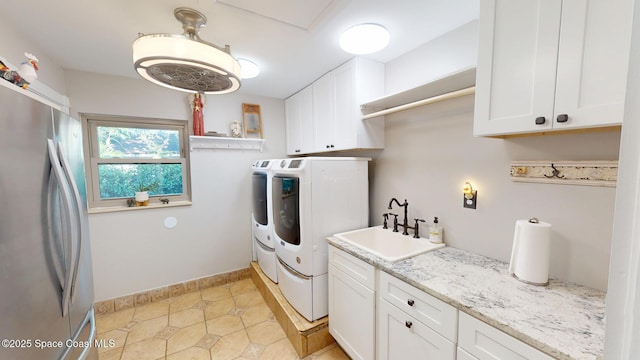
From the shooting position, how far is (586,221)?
3.71 ft

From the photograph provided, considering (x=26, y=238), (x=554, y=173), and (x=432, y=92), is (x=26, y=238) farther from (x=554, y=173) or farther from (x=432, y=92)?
(x=554, y=173)

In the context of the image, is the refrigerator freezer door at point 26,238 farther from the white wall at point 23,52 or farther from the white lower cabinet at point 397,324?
the white lower cabinet at point 397,324

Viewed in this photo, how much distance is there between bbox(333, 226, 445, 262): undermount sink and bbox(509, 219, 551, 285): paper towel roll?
55 centimetres

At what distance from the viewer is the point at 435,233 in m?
1.73

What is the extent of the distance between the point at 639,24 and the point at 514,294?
116 cm

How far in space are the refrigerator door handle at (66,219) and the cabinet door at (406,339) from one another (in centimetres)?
147

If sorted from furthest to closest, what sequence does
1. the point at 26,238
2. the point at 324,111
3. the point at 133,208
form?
the point at 133,208 → the point at 324,111 → the point at 26,238

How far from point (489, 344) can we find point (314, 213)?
125 cm

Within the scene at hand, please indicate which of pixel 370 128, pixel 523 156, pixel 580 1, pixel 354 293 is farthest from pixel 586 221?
pixel 370 128

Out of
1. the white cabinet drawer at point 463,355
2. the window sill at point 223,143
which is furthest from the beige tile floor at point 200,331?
the window sill at point 223,143

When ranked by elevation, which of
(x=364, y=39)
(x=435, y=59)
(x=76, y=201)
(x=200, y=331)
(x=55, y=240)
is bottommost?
(x=200, y=331)

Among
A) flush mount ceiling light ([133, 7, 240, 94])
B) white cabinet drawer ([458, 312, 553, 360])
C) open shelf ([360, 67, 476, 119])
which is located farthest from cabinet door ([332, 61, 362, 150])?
white cabinet drawer ([458, 312, 553, 360])

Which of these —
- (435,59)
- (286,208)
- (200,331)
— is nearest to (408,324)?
(286,208)

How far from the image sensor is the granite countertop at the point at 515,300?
2.61ft
